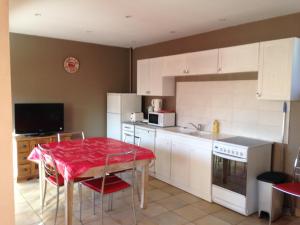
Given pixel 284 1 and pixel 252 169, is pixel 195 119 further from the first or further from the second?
pixel 284 1

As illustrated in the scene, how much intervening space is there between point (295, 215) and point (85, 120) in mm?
4047

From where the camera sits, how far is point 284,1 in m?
2.76

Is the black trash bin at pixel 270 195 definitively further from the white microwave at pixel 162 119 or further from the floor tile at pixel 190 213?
the white microwave at pixel 162 119

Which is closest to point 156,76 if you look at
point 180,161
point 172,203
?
point 180,161

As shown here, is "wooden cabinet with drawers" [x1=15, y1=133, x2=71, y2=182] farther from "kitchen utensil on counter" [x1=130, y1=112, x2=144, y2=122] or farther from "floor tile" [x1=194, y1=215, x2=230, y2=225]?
"floor tile" [x1=194, y1=215, x2=230, y2=225]

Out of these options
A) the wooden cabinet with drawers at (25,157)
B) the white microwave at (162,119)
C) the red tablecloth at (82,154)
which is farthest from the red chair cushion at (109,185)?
the wooden cabinet with drawers at (25,157)

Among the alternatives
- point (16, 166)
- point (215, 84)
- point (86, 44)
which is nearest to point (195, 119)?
point (215, 84)

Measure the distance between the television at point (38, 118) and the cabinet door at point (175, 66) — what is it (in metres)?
2.09

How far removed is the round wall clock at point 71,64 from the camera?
16.6 feet

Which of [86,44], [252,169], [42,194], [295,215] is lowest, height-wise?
[295,215]

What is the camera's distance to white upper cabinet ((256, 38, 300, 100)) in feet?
9.39

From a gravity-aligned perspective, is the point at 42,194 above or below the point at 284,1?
below

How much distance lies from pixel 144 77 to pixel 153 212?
8.75 feet

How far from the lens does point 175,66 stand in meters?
4.30
